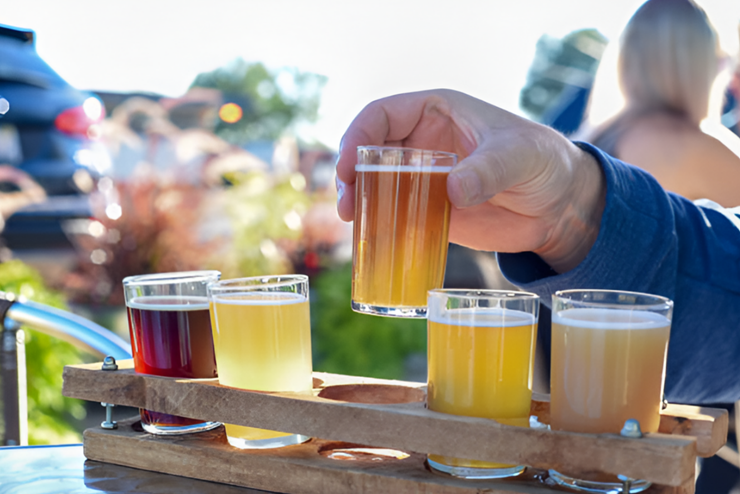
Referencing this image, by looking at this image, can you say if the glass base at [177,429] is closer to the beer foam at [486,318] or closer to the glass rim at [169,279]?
the glass rim at [169,279]

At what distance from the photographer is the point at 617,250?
1.57 metres

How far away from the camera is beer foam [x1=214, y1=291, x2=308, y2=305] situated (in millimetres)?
1218

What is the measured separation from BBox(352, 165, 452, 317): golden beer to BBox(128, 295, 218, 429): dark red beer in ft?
0.97

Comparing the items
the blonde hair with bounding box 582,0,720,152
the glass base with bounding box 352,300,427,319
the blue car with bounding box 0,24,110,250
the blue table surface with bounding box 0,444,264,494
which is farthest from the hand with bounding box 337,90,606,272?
the blue car with bounding box 0,24,110,250

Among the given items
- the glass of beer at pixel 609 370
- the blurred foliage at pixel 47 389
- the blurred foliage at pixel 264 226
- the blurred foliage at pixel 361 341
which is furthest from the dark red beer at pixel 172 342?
the blurred foliage at pixel 264 226

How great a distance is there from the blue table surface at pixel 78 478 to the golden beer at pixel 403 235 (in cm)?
39

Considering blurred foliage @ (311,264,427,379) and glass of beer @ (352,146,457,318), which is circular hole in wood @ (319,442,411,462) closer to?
glass of beer @ (352,146,457,318)

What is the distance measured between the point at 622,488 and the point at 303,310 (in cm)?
56

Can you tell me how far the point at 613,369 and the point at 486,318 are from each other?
0.18 meters

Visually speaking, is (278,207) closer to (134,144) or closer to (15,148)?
(134,144)

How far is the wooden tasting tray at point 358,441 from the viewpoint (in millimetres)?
936

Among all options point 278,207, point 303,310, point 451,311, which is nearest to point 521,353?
point 451,311

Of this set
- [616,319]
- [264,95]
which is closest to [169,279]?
[616,319]

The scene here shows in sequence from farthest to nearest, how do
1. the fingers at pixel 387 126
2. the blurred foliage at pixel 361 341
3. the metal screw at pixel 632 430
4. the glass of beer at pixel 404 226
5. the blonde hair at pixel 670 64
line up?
the blurred foliage at pixel 361 341, the blonde hair at pixel 670 64, the fingers at pixel 387 126, the glass of beer at pixel 404 226, the metal screw at pixel 632 430
